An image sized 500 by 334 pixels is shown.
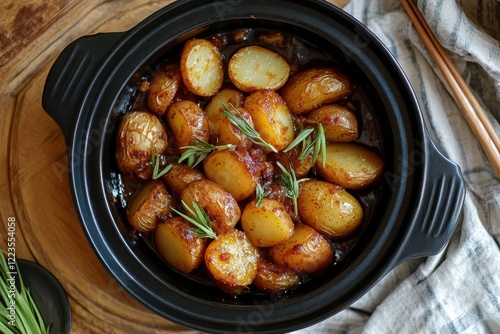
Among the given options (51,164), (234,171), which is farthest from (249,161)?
(51,164)

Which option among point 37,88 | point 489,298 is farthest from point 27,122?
point 489,298

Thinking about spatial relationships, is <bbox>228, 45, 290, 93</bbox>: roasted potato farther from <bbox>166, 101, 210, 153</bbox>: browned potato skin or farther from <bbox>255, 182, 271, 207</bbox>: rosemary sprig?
<bbox>255, 182, 271, 207</bbox>: rosemary sprig

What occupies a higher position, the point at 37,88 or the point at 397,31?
the point at 37,88

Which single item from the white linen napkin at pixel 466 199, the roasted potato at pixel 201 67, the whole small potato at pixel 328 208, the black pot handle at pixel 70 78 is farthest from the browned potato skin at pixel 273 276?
the black pot handle at pixel 70 78

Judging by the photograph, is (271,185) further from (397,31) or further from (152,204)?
(397,31)

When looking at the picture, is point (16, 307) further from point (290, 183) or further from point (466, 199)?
point (466, 199)

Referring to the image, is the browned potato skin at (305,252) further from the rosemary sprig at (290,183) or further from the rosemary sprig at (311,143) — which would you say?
the rosemary sprig at (311,143)

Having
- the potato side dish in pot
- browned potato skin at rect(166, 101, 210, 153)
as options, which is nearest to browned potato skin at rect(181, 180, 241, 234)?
the potato side dish in pot
